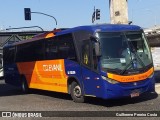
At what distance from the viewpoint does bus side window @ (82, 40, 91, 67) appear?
14367 mm

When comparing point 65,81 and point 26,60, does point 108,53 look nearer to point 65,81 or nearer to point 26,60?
point 65,81

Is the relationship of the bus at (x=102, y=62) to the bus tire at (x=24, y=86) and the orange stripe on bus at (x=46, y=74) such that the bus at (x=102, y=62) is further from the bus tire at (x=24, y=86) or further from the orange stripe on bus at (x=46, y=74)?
the bus tire at (x=24, y=86)

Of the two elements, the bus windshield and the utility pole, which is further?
the utility pole

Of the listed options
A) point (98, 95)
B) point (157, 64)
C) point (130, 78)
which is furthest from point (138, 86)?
point (157, 64)

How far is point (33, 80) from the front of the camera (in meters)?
20.0

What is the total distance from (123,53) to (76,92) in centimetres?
246

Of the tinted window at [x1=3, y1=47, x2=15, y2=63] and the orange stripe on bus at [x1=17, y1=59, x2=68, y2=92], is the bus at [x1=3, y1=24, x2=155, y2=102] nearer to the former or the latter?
the orange stripe on bus at [x1=17, y1=59, x2=68, y2=92]

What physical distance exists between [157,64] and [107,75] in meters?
35.2

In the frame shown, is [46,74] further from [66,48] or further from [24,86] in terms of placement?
[24,86]

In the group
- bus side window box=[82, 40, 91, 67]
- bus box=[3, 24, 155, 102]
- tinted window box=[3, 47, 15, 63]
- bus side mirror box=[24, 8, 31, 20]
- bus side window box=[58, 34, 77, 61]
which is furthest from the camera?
bus side mirror box=[24, 8, 31, 20]

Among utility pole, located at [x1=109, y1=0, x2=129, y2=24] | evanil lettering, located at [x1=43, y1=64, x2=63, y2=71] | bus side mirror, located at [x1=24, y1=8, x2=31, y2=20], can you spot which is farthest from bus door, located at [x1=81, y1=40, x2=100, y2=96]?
bus side mirror, located at [x1=24, y1=8, x2=31, y2=20]

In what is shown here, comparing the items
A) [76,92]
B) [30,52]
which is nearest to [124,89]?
[76,92]

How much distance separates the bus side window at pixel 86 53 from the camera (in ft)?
47.1

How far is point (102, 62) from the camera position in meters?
13.8
